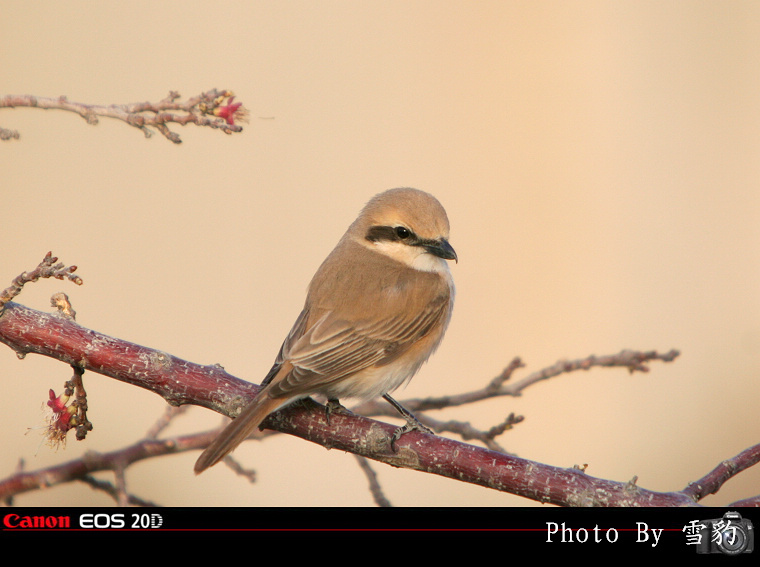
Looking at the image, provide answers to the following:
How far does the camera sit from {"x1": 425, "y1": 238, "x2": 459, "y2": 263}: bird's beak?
2904mm

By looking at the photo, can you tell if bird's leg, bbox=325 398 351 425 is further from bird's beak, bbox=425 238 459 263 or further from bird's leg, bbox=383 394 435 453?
bird's beak, bbox=425 238 459 263

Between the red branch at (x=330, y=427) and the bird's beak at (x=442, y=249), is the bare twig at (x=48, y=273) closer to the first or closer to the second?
A: the red branch at (x=330, y=427)

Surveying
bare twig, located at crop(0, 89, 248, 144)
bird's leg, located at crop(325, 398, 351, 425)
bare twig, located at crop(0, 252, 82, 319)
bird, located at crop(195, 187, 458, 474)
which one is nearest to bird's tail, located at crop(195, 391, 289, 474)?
bird, located at crop(195, 187, 458, 474)

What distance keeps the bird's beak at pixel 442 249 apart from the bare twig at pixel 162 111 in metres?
1.20

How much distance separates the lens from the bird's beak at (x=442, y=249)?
2.90m

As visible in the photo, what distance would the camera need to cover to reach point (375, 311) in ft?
8.96

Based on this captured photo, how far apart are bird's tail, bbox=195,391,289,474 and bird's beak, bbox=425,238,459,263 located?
1095mm
